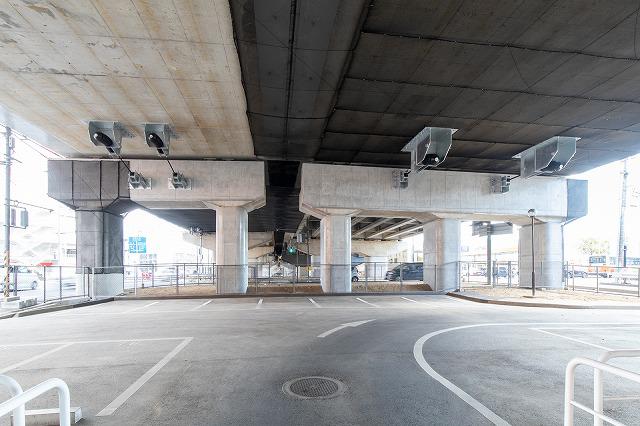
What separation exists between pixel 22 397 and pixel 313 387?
3.89 meters

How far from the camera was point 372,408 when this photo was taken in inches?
185

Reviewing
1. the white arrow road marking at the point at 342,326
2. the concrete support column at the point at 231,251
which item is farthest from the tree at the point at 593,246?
the white arrow road marking at the point at 342,326

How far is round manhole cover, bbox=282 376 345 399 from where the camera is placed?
201 inches

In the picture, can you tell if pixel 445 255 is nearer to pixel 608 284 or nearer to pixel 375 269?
pixel 375 269

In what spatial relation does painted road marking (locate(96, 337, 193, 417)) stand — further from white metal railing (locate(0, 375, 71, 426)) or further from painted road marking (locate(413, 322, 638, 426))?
painted road marking (locate(413, 322, 638, 426))

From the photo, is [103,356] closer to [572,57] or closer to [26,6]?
[26,6]

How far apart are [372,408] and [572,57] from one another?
10.00 metres

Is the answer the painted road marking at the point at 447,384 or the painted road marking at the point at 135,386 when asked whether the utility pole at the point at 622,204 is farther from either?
the painted road marking at the point at 135,386

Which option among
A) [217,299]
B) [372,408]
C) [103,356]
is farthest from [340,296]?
[372,408]

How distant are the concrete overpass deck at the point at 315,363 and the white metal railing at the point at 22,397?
73.6 inches

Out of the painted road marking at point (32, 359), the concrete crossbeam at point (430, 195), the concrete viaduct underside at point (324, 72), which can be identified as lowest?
the painted road marking at point (32, 359)

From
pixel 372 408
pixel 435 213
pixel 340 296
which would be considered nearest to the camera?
pixel 372 408

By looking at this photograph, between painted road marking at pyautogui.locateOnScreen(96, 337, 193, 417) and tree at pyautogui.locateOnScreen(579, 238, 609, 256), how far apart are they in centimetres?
9640

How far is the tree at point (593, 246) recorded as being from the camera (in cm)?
7994
